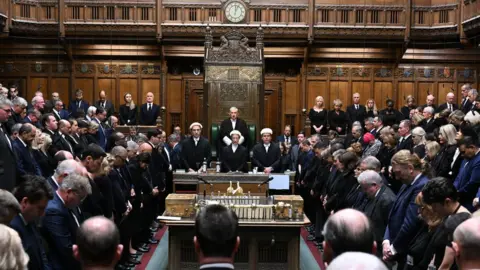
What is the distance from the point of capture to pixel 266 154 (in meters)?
13.3

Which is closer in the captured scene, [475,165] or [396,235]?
[396,235]

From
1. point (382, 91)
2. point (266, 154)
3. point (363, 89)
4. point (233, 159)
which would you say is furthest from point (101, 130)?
point (382, 91)

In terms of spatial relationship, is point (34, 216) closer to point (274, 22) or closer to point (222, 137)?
point (222, 137)

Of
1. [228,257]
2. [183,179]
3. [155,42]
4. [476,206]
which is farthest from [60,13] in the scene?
[228,257]

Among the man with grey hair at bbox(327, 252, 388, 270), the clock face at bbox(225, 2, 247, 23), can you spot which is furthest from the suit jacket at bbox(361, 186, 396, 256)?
the clock face at bbox(225, 2, 247, 23)

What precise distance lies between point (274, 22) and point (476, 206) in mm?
13071

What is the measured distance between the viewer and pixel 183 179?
12.8m

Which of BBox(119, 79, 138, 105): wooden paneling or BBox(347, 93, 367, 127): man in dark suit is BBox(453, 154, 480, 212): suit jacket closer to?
BBox(347, 93, 367, 127): man in dark suit

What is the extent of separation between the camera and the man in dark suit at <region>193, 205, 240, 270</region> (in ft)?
11.4

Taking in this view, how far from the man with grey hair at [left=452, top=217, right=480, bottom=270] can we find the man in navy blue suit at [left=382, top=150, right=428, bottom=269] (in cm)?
263

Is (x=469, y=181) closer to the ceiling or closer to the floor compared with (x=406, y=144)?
closer to the floor

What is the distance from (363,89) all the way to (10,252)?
715 inches

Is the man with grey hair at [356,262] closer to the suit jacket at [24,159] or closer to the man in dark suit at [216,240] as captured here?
the man in dark suit at [216,240]

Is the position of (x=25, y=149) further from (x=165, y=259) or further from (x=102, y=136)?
(x=102, y=136)
